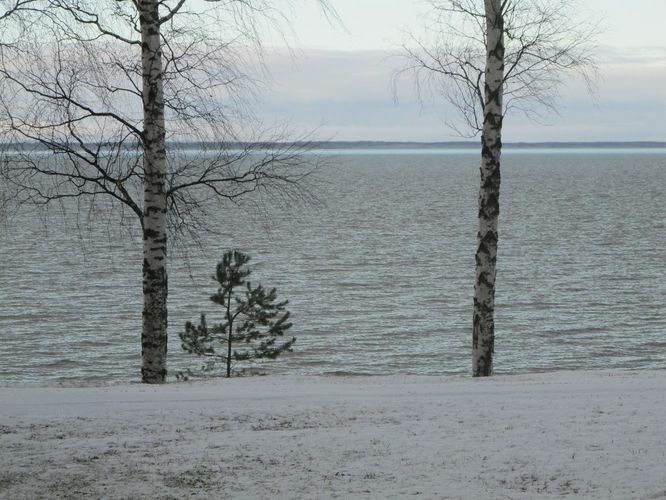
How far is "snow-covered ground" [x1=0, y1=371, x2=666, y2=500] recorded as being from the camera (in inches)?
252

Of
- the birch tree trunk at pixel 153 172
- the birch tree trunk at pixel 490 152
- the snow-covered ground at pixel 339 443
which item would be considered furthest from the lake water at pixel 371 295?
the snow-covered ground at pixel 339 443

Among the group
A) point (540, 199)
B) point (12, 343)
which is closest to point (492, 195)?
point (12, 343)

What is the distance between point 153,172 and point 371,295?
21.8 metres

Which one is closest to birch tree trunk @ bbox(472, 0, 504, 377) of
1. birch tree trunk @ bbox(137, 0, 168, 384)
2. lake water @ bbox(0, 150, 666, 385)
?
lake water @ bbox(0, 150, 666, 385)

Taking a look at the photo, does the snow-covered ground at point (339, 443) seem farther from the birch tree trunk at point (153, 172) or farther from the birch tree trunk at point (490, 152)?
the birch tree trunk at point (490, 152)

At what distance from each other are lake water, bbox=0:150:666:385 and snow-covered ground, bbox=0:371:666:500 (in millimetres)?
3351

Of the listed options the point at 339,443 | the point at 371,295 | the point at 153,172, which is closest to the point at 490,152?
the point at 153,172

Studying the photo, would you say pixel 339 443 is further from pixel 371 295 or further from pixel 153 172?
pixel 371 295

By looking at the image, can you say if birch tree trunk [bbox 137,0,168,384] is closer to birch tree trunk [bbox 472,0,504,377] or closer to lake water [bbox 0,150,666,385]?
lake water [bbox 0,150,666,385]

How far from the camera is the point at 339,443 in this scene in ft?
24.3

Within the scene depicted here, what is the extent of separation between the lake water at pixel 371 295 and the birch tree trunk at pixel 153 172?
54.5 inches

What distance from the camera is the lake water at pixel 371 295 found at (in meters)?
23.1

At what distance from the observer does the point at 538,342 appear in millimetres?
25125

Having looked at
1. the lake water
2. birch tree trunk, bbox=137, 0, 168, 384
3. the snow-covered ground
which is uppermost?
birch tree trunk, bbox=137, 0, 168, 384
